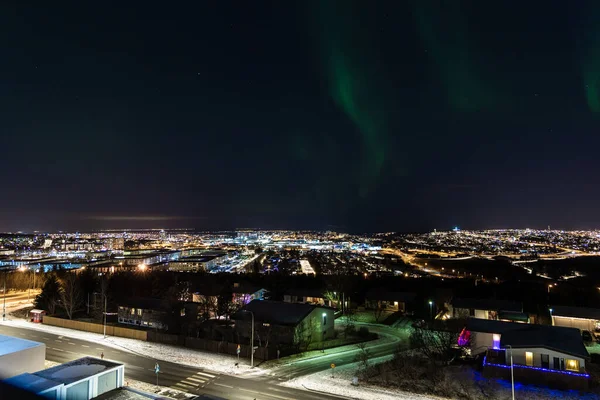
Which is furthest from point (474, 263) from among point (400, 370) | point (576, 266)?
point (400, 370)

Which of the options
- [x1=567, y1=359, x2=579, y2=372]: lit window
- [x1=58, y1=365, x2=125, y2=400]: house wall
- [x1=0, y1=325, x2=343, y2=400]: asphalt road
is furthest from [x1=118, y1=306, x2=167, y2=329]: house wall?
[x1=567, y1=359, x2=579, y2=372]: lit window

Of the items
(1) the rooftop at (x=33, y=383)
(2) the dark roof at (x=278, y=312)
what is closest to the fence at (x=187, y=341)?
(2) the dark roof at (x=278, y=312)

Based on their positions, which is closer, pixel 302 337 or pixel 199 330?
A: pixel 302 337

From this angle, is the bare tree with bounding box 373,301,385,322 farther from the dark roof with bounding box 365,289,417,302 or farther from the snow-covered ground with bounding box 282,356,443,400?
the snow-covered ground with bounding box 282,356,443,400

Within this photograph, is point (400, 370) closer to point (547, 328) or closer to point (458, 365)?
point (458, 365)

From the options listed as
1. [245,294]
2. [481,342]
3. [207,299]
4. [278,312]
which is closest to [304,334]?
[278,312]

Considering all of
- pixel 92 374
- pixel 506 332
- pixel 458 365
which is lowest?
pixel 458 365
